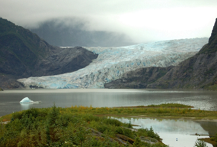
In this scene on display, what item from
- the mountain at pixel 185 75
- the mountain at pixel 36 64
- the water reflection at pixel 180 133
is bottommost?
the water reflection at pixel 180 133

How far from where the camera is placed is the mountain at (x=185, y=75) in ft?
328

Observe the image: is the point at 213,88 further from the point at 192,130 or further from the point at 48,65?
the point at 48,65

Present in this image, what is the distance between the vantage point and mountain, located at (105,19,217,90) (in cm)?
9995

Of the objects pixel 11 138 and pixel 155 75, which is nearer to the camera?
pixel 11 138

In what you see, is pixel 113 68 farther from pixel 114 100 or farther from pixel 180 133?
pixel 180 133

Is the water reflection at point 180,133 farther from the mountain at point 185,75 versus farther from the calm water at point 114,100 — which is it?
the mountain at point 185,75

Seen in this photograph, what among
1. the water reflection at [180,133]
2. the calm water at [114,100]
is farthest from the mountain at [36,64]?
the water reflection at [180,133]

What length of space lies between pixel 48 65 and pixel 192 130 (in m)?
186

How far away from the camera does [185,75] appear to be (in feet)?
365

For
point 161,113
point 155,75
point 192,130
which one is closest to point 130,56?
point 155,75

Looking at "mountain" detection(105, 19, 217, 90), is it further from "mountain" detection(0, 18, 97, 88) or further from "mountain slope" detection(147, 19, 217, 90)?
"mountain" detection(0, 18, 97, 88)

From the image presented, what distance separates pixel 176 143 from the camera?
13594mm

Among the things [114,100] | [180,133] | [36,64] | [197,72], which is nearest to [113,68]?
[197,72]

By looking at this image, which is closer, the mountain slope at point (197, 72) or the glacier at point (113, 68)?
the mountain slope at point (197, 72)
